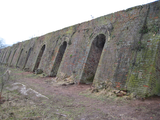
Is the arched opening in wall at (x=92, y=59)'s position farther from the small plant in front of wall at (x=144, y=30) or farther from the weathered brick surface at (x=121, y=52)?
the small plant in front of wall at (x=144, y=30)

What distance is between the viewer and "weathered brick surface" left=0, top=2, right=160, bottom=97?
494cm

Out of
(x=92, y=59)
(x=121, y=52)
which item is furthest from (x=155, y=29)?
(x=92, y=59)

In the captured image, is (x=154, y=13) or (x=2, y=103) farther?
(x=154, y=13)

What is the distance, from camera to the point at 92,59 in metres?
8.20

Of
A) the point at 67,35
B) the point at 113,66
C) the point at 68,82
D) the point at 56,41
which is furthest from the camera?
the point at 56,41

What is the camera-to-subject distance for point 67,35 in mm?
11156

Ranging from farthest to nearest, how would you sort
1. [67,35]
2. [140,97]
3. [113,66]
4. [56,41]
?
[56,41]
[67,35]
[113,66]
[140,97]

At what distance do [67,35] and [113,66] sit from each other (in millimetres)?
6299

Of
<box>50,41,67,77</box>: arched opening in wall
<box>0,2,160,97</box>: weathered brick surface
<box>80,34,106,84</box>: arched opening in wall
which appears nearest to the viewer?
<box>0,2,160,97</box>: weathered brick surface

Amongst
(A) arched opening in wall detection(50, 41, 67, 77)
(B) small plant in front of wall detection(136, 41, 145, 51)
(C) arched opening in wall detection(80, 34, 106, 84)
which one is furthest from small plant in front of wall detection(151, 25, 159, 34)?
(A) arched opening in wall detection(50, 41, 67, 77)

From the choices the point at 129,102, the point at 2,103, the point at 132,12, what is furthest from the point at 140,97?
the point at 2,103

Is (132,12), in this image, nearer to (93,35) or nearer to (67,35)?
(93,35)

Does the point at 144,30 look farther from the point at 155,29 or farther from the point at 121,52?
the point at 121,52

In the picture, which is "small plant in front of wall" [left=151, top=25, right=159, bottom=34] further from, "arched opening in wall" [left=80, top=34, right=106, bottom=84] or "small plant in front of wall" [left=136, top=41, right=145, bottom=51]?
"arched opening in wall" [left=80, top=34, right=106, bottom=84]
